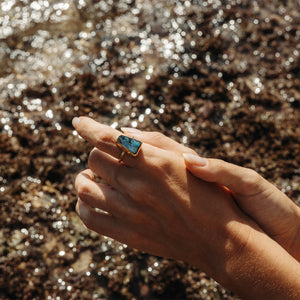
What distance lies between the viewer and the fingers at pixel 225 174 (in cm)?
199

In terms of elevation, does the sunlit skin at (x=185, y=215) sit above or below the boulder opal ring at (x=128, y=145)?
below

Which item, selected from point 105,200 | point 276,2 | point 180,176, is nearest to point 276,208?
point 180,176

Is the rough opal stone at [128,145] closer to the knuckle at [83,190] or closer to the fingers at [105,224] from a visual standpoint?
the knuckle at [83,190]

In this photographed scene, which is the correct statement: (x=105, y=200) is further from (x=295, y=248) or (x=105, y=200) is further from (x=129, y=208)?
(x=295, y=248)

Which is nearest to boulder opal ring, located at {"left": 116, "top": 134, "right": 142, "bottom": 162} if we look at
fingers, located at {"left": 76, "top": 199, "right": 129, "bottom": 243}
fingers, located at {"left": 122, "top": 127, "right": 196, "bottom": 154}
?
fingers, located at {"left": 122, "top": 127, "right": 196, "bottom": 154}

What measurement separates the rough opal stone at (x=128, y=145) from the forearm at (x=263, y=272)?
893mm

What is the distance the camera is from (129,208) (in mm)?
2061

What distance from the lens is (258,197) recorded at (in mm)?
2158

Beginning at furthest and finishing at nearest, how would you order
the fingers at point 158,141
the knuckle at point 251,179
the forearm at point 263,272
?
the fingers at point 158,141 → the knuckle at point 251,179 → the forearm at point 263,272

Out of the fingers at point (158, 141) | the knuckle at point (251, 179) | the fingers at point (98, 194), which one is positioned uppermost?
the fingers at point (158, 141)

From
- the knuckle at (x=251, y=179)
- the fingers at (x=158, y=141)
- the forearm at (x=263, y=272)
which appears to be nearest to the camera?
the forearm at (x=263, y=272)

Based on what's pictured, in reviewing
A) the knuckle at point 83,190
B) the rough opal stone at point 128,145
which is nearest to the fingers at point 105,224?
the knuckle at point 83,190

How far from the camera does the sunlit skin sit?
6.48 ft

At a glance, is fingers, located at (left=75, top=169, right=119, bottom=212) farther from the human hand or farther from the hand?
the hand
